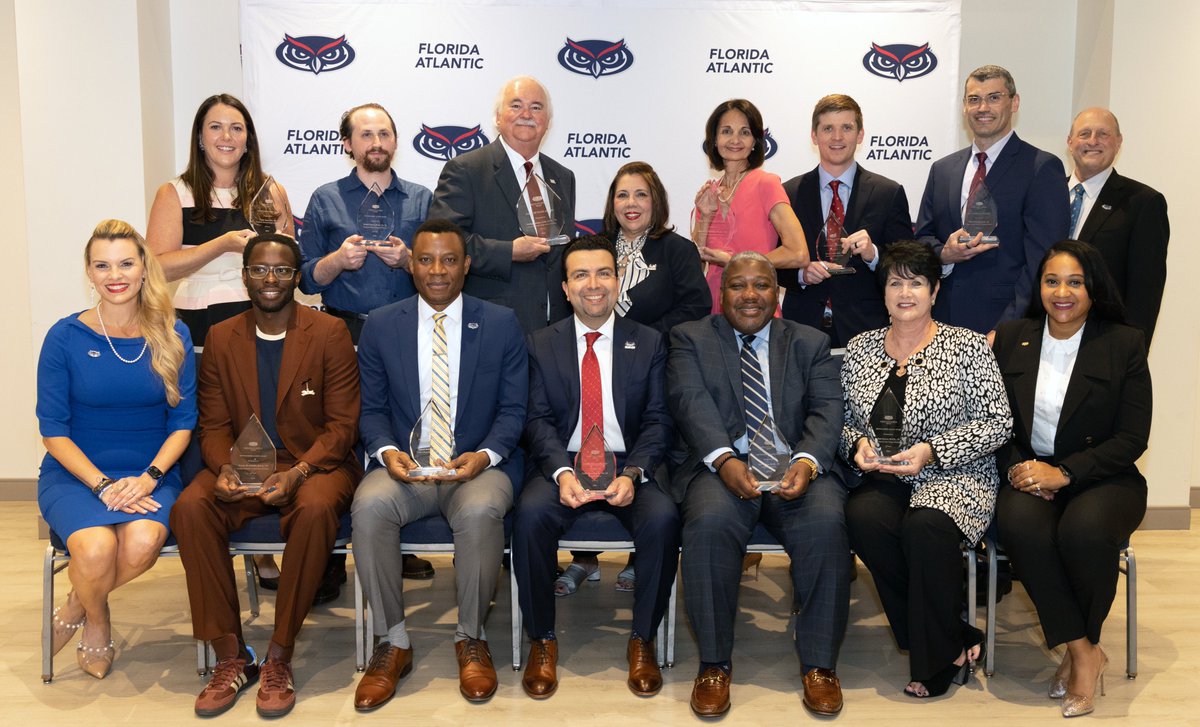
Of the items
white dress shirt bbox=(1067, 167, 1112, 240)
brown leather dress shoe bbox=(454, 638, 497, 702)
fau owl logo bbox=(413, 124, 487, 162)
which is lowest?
Result: brown leather dress shoe bbox=(454, 638, 497, 702)

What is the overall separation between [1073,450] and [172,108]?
5.34 m

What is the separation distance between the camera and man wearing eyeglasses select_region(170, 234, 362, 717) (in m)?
3.75

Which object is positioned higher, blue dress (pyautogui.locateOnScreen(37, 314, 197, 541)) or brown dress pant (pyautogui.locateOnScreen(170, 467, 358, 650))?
blue dress (pyautogui.locateOnScreen(37, 314, 197, 541))

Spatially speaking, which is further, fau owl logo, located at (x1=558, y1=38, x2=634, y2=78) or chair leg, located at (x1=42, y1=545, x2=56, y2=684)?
fau owl logo, located at (x1=558, y1=38, x2=634, y2=78)

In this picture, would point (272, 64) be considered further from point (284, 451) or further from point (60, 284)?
point (284, 451)

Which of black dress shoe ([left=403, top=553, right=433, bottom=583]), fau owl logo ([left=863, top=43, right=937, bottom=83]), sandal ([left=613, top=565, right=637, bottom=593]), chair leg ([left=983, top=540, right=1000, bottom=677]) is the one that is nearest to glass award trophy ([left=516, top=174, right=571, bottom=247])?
sandal ([left=613, top=565, right=637, bottom=593])

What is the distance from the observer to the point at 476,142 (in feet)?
21.0

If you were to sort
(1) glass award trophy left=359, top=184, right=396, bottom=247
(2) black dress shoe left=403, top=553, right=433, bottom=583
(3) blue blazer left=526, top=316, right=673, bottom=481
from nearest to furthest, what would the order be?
(3) blue blazer left=526, top=316, right=673, bottom=481, (1) glass award trophy left=359, top=184, right=396, bottom=247, (2) black dress shoe left=403, top=553, right=433, bottom=583

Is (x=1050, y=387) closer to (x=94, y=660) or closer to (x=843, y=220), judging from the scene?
(x=843, y=220)

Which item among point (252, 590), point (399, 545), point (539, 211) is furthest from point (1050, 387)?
point (252, 590)

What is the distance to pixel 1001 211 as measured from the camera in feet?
15.5

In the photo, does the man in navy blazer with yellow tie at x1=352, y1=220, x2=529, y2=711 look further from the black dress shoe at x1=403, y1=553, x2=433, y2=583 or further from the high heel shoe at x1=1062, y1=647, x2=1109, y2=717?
the high heel shoe at x1=1062, y1=647, x2=1109, y2=717

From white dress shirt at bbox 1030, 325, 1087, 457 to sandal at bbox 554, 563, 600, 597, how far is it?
6.80 ft

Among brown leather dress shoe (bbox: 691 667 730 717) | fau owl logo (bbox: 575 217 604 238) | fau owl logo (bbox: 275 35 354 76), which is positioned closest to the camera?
brown leather dress shoe (bbox: 691 667 730 717)
